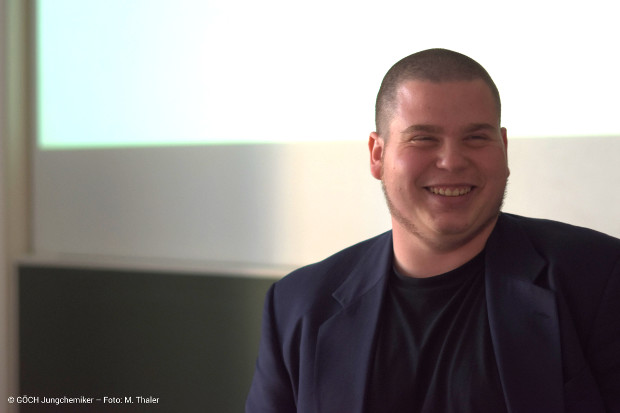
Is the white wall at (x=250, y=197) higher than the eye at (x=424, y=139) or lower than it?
lower

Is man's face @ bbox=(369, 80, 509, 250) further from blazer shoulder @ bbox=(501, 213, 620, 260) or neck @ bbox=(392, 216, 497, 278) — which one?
blazer shoulder @ bbox=(501, 213, 620, 260)

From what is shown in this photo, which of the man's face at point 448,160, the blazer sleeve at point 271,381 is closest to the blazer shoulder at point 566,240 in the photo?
the man's face at point 448,160

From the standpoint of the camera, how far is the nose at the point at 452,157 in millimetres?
1425

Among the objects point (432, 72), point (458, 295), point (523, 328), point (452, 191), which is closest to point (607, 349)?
point (523, 328)

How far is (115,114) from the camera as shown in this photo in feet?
9.48

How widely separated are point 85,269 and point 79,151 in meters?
0.49

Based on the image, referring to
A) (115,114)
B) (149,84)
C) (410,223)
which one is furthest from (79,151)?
(410,223)

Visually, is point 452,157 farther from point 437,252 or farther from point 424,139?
point 437,252

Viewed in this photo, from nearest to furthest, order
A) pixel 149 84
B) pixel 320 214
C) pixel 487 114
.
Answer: pixel 487 114
pixel 320 214
pixel 149 84

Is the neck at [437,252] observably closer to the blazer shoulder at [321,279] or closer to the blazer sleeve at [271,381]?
the blazer shoulder at [321,279]

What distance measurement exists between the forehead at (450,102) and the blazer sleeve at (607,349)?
16.8 inches

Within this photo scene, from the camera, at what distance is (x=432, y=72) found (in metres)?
1.48

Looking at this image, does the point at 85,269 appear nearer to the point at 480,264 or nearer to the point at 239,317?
the point at 239,317

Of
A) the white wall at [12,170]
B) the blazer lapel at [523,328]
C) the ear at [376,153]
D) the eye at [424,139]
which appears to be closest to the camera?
the blazer lapel at [523,328]
